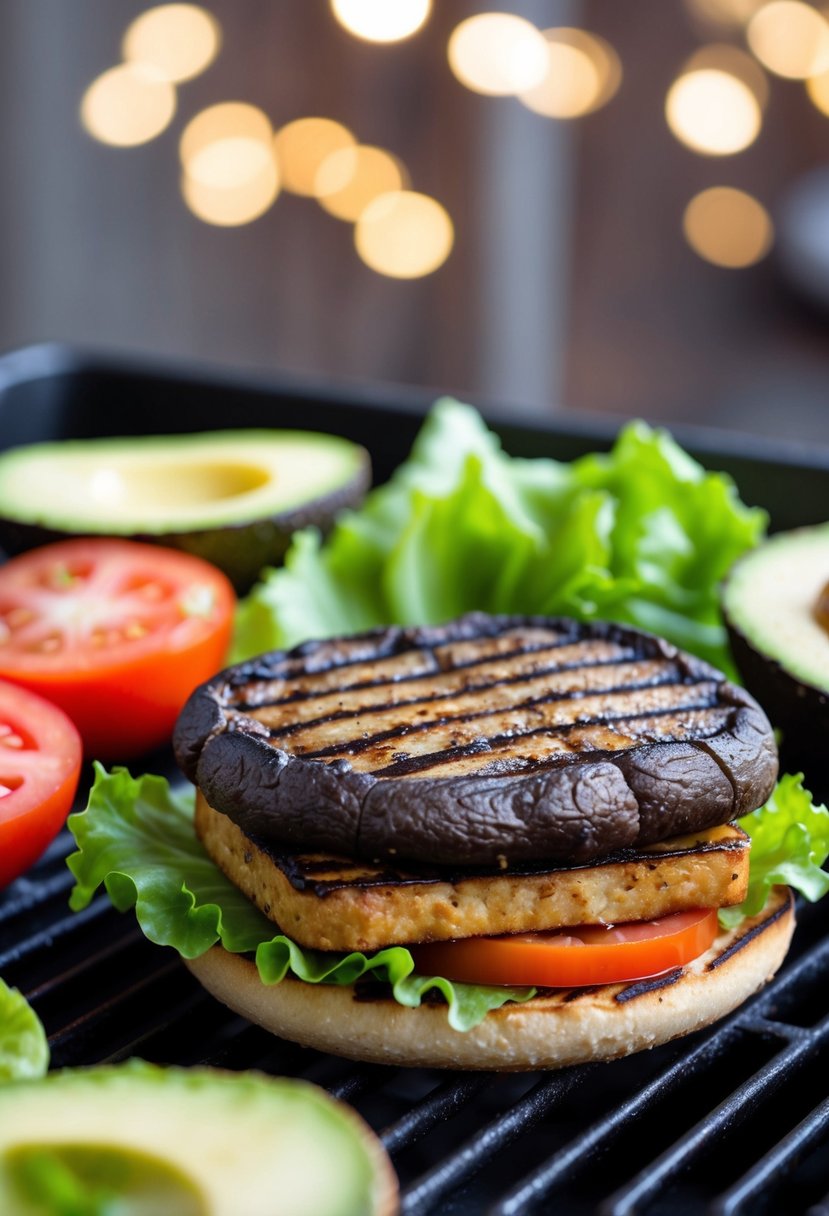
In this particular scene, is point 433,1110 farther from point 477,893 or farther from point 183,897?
point 183,897

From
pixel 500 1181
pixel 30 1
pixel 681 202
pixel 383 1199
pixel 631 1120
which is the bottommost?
pixel 500 1181

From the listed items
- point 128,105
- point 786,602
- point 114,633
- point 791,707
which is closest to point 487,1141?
point 791,707

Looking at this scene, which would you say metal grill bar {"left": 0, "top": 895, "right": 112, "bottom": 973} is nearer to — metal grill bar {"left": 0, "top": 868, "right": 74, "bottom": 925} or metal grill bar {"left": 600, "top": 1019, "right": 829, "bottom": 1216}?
metal grill bar {"left": 0, "top": 868, "right": 74, "bottom": 925}

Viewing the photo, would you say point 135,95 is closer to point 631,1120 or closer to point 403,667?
point 403,667

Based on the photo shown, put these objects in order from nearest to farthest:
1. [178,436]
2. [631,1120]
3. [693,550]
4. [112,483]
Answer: [631,1120] < [693,550] < [112,483] < [178,436]

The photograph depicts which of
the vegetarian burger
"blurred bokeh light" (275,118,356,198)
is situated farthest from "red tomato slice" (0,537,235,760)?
"blurred bokeh light" (275,118,356,198)

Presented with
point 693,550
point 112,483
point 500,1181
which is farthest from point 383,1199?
point 112,483

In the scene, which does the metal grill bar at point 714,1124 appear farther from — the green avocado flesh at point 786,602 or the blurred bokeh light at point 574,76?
the blurred bokeh light at point 574,76
